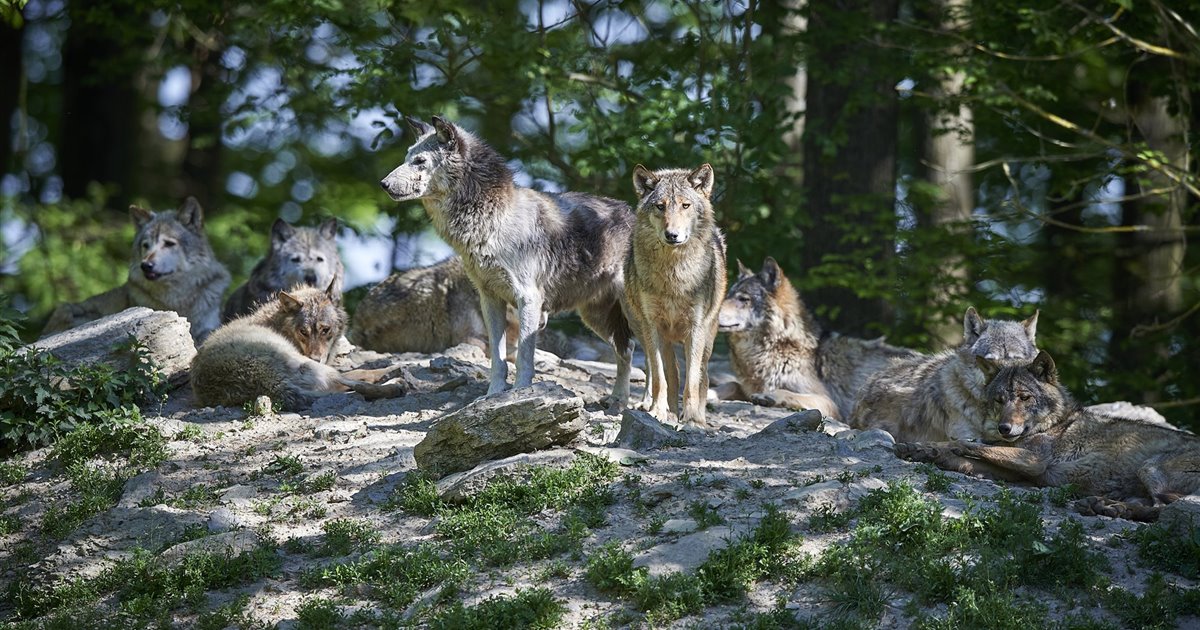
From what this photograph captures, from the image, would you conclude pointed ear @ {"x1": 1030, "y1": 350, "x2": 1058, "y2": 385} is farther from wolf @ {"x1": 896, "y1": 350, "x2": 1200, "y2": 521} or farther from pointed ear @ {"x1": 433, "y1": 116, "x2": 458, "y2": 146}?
pointed ear @ {"x1": 433, "y1": 116, "x2": 458, "y2": 146}

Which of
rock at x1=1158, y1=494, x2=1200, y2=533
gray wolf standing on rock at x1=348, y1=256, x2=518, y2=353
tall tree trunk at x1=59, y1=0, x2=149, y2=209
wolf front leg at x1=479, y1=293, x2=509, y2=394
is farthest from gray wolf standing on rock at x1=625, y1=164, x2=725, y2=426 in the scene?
tall tree trunk at x1=59, y1=0, x2=149, y2=209

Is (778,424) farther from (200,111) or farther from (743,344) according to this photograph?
(200,111)

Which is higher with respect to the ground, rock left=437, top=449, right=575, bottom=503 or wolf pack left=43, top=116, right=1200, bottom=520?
wolf pack left=43, top=116, right=1200, bottom=520

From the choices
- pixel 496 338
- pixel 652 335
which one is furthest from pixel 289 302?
pixel 652 335

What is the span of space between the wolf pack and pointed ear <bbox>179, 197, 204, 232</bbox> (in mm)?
131

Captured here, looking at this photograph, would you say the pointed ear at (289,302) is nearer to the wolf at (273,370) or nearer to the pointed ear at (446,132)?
the wolf at (273,370)

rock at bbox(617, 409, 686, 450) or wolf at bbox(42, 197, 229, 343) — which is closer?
rock at bbox(617, 409, 686, 450)

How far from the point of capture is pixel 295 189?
21.1 m

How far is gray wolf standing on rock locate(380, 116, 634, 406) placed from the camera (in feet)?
31.5

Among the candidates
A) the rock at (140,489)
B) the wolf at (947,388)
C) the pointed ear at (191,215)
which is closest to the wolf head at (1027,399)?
the wolf at (947,388)

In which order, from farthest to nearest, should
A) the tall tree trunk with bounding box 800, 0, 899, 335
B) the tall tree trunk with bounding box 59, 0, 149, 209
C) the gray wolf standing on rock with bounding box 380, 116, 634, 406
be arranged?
the tall tree trunk with bounding box 59, 0, 149, 209
the tall tree trunk with bounding box 800, 0, 899, 335
the gray wolf standing on rock with bounding box 380, 116, 634, 406

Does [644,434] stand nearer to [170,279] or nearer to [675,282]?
[675,282]

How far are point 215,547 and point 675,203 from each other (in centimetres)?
415

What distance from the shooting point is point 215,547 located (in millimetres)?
6895
